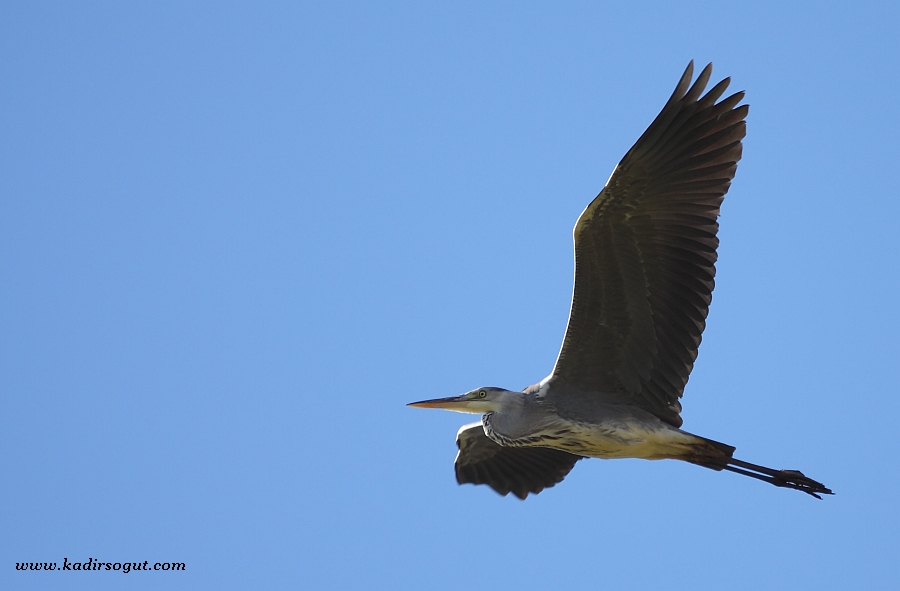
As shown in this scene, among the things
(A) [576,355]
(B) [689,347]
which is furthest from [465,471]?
(B) [689,347]

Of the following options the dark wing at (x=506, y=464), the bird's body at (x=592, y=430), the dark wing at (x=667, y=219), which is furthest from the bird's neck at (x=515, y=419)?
the dark wing at (x=506, y=464)

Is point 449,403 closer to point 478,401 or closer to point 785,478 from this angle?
point 478,401

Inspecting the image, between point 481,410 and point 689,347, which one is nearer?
point 689,347

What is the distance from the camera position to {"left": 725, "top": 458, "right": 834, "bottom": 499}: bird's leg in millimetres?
8094

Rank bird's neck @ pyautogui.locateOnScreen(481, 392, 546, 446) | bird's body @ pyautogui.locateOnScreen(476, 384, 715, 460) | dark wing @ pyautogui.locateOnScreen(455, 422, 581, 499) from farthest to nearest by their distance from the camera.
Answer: dark wing @ pyautogui.locateOnScreen(455, 422, 581, 499) → bird's neck @ pyautogui.locateOnScreen(481, 392, 546, 446) → bird's body @ pyautogui.locateOnScreen(476, 384, 715, 460)

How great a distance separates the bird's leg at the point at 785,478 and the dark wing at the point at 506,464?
2.13 m

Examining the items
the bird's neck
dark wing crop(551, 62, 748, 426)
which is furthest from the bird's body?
dark wing crop(551, 62, 748, 426)

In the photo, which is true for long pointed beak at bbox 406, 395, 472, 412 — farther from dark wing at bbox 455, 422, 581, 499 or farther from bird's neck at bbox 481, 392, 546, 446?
dark wing at bbox 455, 422, 581, 499

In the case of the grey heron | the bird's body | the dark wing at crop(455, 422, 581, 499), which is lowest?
the dark wing at crop(455, 422, 581, 499)

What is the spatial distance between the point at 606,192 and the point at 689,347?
1450 millimetres

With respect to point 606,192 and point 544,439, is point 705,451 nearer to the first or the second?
point 544,439

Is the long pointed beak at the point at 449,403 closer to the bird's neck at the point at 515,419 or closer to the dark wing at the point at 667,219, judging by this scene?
the bird's neck at the point at 515,419

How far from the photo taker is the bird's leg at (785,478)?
26.6 feet

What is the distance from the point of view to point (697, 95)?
26.4 ft
